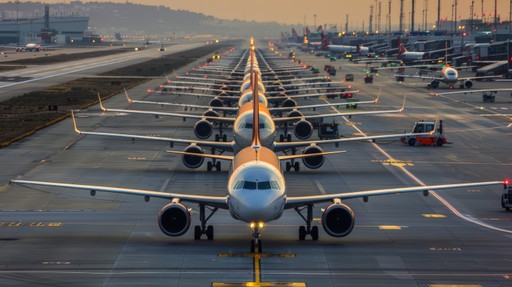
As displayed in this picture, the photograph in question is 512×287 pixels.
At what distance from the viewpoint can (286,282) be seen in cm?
3797

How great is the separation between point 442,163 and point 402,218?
1025 inches

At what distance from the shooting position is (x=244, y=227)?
48562mm

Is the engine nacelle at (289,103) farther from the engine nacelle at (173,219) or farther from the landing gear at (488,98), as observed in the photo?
the engine nacelle at (173,219)

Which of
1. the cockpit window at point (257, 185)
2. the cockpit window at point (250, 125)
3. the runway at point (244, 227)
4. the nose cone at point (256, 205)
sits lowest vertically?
the runway at point (244, 227)

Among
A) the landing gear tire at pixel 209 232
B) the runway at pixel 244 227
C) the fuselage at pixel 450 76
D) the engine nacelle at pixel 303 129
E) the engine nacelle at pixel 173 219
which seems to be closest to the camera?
the runway at pixel 244 227

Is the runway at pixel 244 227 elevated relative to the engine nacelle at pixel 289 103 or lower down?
lower down

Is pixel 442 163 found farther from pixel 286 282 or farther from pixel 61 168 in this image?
pixel 286 282

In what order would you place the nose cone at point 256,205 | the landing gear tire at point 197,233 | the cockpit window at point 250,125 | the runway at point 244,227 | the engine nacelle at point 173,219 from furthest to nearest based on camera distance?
the cockpit window at point 250,125 → the landing gear tire at point 197,233 → the engine nacelle at point 173,219 → the nose cone at point 256,205 → the runway at point 244,227

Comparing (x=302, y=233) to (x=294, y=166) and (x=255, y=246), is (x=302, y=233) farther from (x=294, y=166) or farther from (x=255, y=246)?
(x=294, y=166)

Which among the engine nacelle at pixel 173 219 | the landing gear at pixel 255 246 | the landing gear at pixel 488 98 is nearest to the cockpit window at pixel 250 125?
the engine nacelle at pixel 173 219

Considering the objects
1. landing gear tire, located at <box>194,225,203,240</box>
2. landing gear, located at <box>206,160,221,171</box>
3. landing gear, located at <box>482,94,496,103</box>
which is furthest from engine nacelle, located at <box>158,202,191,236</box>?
landing gear, located at <box>482,94,496,103</box>

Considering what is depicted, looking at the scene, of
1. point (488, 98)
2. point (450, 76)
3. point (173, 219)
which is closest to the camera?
point (173, 219)

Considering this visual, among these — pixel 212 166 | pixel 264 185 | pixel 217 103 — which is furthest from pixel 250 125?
pixel 217 103

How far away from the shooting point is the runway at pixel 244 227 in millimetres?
39344
